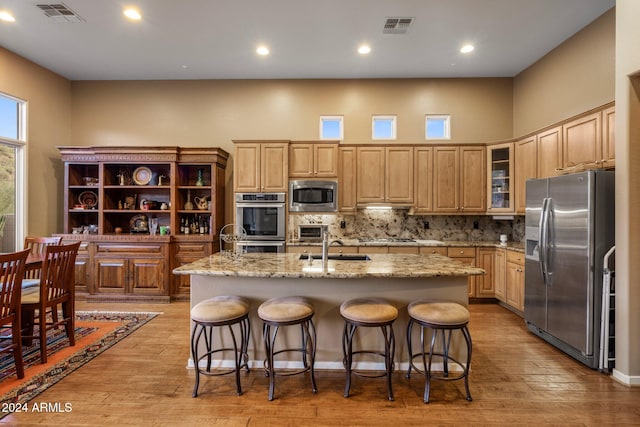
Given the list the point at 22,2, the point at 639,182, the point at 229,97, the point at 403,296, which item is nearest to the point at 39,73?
the point at 22,2

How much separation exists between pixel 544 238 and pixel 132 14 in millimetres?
5224

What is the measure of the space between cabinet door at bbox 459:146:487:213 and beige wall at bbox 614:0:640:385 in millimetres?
2407

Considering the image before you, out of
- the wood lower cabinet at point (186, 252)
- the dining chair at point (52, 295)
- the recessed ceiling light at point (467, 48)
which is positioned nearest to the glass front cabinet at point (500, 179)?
the recessed ceiling light at point (467, 48)

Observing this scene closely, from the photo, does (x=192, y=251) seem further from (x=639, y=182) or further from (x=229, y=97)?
(x=639, y=182)

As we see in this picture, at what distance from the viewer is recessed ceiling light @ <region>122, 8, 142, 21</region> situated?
3.66 m

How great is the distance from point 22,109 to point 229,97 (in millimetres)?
3068

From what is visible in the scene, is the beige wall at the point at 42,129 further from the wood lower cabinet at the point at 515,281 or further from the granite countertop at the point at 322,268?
the wood lower cabinet at the point at 515,281

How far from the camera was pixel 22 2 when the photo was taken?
3518 mm

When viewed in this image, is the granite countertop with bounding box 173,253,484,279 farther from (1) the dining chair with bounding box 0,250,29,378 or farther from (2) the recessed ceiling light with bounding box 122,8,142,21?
(2) the recessed ceiling light with bounding box 122,8,142,21

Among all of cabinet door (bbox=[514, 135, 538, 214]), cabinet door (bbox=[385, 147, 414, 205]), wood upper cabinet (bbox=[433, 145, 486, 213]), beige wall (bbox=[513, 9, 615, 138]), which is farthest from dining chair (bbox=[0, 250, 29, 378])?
beige wall (bbox=[513, 9, 615, 138])

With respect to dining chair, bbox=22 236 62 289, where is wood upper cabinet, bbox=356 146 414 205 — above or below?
above

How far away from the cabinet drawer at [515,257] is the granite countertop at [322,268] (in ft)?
5.49

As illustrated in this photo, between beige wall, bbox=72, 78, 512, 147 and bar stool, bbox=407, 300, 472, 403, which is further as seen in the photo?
beige wall, bbox=72, 78, 512, 147

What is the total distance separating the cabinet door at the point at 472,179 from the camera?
5121 mm
